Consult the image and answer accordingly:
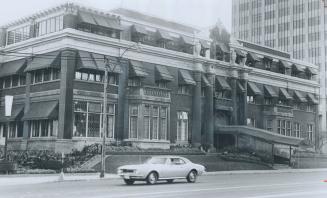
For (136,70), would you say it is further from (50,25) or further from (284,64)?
(284,64)

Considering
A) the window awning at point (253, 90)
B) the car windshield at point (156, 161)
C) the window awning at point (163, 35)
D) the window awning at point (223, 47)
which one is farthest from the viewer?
the window awning at point (253, 90)

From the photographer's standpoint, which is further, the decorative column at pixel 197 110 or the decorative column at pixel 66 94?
the decorative column at pixel 197 110

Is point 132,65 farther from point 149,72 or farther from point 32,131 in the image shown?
point 32,131

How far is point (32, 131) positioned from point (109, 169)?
33.0 ft

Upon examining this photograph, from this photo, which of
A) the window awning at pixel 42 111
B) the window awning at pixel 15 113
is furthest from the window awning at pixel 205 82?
the window awning at pixel 15 113

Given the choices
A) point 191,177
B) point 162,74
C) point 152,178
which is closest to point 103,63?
point 162,74

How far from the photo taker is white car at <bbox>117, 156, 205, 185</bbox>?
2288 centimetres

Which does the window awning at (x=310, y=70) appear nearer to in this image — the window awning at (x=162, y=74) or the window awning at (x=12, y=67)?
the window awning at (x=162, y=74)

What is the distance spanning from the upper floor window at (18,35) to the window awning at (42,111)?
280 inches

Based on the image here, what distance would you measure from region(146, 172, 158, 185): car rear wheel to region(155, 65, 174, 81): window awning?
2111cm

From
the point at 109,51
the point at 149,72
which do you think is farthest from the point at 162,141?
the point at 109,51

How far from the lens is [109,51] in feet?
135

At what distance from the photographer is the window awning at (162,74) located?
144ft

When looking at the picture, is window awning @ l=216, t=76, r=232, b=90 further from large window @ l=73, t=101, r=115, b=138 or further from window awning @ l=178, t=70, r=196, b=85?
large window @ l=73, t=101, r=115, b=138
